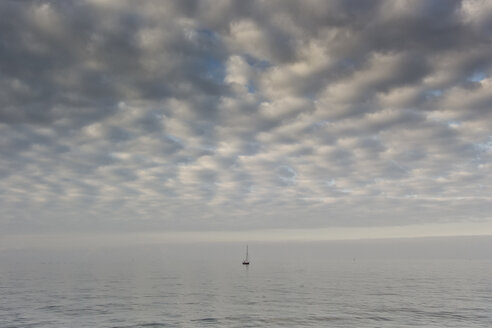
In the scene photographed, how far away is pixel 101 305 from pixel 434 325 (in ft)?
211

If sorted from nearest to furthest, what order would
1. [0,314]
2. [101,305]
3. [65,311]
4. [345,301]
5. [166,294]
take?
[0,314] < [65,311] < [101,305] < [345,301] < [166,294]

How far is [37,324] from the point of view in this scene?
59312 millimetres

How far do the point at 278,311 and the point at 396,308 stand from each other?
24.4m

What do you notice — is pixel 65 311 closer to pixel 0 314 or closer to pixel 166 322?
pixel 0 314

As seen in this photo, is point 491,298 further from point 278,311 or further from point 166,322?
point 166,322

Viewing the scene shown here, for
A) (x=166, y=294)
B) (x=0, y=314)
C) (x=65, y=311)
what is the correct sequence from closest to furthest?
(x=0, y=314) → (x=65, y=311) → (x=166, y=294)

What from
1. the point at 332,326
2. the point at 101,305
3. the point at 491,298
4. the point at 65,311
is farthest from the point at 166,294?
the point at 491,298

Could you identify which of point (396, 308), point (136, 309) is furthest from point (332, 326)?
point (136, 309)

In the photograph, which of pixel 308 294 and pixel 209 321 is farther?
pixel 308 294

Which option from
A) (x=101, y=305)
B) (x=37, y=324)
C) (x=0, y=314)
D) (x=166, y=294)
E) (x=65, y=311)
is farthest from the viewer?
(x=166, y=294)

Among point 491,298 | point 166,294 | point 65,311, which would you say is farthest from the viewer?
point 166,294

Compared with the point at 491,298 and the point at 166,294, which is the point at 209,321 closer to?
the point at 166,294

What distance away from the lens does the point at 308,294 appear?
100375mm

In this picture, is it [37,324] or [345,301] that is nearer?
[37,324]
